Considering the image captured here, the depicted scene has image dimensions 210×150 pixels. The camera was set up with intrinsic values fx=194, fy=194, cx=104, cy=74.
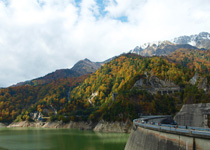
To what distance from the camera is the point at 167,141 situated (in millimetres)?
27844

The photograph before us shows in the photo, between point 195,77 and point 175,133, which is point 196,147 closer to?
point 175,133

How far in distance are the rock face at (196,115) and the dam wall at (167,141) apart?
25032 millimetres

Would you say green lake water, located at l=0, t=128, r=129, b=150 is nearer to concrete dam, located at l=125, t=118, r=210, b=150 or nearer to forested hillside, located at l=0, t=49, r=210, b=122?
concrete dam, located at l=125, t=118, r=210, b=150

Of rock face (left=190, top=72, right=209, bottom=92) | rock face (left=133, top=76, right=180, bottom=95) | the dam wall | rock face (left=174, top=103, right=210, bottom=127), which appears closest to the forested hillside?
rock face (left=190, top=72, right=209, bottom=92)

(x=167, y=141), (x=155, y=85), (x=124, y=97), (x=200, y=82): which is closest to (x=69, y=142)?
(x=124, y=97)

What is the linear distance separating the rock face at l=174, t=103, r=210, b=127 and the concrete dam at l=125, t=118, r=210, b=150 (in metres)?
25.0

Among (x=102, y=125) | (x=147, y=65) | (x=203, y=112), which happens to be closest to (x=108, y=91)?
(x=147, y=65)

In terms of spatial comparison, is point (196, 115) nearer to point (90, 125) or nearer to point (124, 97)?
point (124, 97)

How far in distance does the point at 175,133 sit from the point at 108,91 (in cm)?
13752

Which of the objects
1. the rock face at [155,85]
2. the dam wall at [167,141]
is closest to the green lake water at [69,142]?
the dam wall at [167,141]

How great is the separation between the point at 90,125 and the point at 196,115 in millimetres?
70973

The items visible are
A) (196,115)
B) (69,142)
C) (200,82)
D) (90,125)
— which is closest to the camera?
(196,115)

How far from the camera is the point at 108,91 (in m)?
164

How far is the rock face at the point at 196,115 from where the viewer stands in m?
54.6
